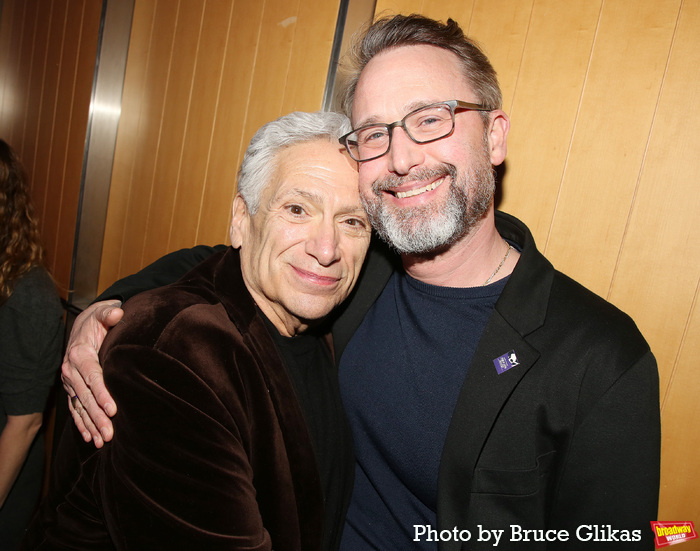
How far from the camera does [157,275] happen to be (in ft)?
5.55

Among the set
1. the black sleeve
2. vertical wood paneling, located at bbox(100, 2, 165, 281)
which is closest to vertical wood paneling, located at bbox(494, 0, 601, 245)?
the black sleeve

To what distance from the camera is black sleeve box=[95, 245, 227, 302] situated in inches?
61.7

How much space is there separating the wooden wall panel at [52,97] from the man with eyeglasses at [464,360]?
264 centimetres

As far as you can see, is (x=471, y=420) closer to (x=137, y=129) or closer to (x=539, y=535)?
(x=539, y=535)

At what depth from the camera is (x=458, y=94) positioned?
141 cm

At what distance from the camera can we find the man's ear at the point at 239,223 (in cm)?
157

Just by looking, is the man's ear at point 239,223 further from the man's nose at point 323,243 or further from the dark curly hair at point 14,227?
the dark curly hair at point 14,227

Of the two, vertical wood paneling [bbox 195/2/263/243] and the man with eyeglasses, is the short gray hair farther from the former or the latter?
vertical wood paneling [bbox 195/2/263/243]

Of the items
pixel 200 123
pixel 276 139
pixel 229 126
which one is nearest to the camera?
pixel 276 139

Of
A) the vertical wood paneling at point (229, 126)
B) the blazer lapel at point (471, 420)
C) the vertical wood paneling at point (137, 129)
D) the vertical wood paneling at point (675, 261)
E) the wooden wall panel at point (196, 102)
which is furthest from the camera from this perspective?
the vertical wood paneling at point (137, 129)

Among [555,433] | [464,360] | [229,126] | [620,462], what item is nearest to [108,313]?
[464,360]

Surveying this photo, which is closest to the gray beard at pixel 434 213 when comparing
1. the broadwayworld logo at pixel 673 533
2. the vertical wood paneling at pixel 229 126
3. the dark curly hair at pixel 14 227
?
the broadwayworld logo at pixel 673 533

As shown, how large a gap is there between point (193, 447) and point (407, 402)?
65cm

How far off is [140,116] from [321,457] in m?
2.86
